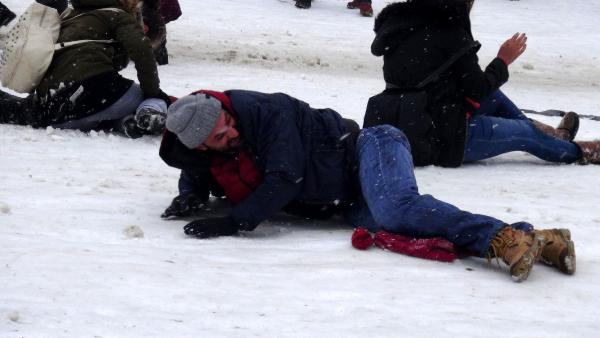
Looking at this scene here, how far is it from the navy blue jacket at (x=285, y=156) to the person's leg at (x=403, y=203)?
13 centimetres

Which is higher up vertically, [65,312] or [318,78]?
[65,312]

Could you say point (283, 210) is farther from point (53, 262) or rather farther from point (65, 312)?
point (65, 312)

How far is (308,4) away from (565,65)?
13.9 feet

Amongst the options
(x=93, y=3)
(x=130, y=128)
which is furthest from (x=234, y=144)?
(x=93, y=3)

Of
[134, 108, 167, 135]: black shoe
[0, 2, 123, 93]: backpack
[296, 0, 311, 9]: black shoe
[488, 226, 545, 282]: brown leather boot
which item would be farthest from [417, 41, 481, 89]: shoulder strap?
[296, 0, 311, 9]: black shoe

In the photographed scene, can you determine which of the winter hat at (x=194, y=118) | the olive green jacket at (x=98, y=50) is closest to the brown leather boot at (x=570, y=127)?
the olive green jacket at (x=98, y=50)

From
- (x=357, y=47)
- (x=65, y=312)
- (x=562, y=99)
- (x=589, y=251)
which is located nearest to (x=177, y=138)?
(x=65, y=312)

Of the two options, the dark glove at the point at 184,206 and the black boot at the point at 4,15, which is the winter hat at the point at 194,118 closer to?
the dark glove at the point at 184,206

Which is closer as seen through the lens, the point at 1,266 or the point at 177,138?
the point at 1,266

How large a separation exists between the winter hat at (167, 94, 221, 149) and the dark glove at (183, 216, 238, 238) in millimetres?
342

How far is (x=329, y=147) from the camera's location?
4.45 meters

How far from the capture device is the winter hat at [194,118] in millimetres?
4094

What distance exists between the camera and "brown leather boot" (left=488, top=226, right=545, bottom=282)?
362 cm

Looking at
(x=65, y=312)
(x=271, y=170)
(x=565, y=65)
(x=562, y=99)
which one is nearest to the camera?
(x=65, y=312)
